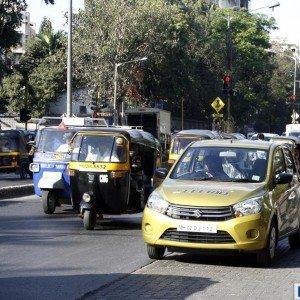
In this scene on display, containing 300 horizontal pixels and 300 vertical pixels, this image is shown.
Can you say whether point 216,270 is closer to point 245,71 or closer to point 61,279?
point 61,279

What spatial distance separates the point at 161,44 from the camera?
197 ft

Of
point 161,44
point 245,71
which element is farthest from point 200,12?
point 161,44

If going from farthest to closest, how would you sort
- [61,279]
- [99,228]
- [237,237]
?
[99,228], [237,237], [61,279]

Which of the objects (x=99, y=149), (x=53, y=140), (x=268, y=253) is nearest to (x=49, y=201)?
(x=53, y=140)

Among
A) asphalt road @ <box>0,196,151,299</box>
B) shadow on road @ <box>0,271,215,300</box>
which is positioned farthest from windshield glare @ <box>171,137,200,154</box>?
shadow on road @ <box>0,271,215,300</box>

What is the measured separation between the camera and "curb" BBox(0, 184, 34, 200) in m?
23.8

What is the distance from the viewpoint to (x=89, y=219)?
15406 millimetres

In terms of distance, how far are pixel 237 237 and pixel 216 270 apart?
1.70 feet

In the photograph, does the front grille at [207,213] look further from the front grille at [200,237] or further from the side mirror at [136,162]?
the side mirror at [136,162]

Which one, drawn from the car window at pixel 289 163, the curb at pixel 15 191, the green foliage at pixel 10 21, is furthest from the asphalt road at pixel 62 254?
the green foliage at pixel 10 21

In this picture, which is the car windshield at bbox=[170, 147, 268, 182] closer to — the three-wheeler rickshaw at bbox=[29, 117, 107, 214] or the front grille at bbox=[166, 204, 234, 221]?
the front grille at bbox=[166, 204, 234, 221]

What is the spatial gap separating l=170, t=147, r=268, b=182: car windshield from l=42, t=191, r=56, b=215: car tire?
6274 mm

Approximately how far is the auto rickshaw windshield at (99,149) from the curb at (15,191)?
310 inches

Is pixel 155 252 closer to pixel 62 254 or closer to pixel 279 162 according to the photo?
pixel 62 254
